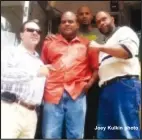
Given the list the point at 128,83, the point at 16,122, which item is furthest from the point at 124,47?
the point at 16,122

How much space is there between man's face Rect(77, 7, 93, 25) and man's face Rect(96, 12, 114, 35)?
37 millimetres

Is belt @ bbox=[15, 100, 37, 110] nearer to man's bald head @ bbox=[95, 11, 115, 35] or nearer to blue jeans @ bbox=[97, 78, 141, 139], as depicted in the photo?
blue jeans @ bbox=[97, 78, 141, 139]

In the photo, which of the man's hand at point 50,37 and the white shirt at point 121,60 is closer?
the white shirt at point 121,60

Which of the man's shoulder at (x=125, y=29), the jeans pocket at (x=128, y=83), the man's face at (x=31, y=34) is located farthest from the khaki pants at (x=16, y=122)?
the man's shoulder at (x=125, y=29)

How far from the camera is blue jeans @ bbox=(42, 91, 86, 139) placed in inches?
49.5

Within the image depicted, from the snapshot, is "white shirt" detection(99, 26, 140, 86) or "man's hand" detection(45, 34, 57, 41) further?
"man's hand" detection(45, 34, 57, 41)

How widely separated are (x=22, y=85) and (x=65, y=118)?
0.66 ft

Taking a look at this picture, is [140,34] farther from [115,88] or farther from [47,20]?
[47,20]

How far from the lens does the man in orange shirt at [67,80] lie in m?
1.27

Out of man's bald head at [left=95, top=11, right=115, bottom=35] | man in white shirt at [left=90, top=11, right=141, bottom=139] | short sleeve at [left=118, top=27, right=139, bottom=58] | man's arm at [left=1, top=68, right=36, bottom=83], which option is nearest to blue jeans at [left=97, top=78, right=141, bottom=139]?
man in white shirt at [left=90, top=11, right=141, bottom=139]

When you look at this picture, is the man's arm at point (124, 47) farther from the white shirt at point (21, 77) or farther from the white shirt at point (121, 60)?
the white shirt at point (21, 77)

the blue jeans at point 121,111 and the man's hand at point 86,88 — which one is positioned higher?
the man's hand at point 86,88

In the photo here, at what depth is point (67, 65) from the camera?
131cm

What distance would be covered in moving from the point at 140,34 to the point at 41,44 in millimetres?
381
